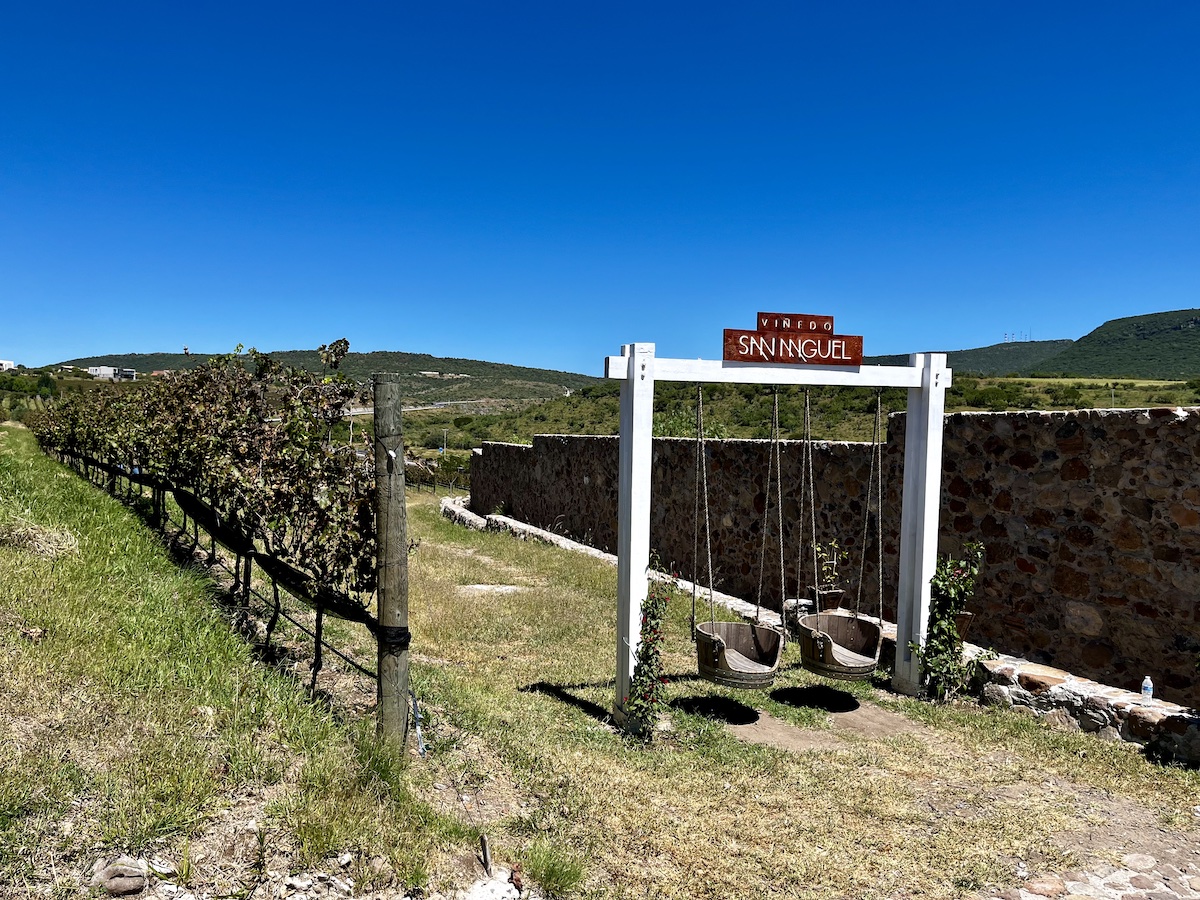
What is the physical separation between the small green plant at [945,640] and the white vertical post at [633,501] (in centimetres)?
259

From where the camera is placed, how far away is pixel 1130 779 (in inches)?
189

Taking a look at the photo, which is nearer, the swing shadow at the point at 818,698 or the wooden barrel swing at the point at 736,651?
the wooden barrel swing at the point at 736,651

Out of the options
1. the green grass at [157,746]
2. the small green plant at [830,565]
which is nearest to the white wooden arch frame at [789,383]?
the small green plant at [830,565]

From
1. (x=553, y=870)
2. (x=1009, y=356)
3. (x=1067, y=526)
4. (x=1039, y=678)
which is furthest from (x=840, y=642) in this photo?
(x=1009, y=356)

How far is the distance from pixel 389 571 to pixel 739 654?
296 cm

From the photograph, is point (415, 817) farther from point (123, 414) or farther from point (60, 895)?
point (123, 414)

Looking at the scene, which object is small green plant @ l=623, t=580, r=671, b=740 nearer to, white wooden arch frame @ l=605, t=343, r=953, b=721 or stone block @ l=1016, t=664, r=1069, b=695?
white wooden arch frame @ l=605, t=343, r=953, b=721

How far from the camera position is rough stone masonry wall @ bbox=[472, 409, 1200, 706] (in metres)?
5.91

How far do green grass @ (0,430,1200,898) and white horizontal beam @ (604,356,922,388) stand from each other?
250 cm

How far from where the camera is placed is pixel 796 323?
5.82 metres

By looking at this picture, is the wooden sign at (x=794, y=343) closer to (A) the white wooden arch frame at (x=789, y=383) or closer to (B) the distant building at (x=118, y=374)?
(A) the white wooden arch frame at (x=789, y=383)

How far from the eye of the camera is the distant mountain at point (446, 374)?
64.0 m

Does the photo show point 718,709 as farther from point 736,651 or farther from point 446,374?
point 446,374

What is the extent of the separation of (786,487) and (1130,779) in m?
5.00
